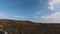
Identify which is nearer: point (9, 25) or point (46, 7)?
point (9, 25)

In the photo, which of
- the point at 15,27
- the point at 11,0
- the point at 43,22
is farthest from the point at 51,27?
the point at 11,0

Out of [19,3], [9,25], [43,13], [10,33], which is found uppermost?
[19,3]

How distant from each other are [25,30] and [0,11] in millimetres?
419

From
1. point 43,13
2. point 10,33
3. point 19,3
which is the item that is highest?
point 19,3

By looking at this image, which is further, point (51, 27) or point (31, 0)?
point (31, 0)

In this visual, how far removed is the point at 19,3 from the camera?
1522mm

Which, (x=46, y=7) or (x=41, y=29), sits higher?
(x=46, y=7)

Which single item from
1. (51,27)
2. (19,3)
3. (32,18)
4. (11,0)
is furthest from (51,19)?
(11,0)

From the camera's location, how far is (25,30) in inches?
56.6

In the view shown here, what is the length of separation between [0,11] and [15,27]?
308 mm

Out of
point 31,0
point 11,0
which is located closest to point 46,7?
point 31,0

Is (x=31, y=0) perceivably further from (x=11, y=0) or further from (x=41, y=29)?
(x=41, y=29)

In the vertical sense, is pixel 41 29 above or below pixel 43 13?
below

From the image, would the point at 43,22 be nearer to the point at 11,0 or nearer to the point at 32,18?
the point at 32,18
